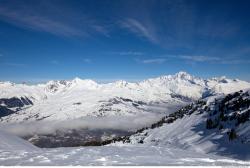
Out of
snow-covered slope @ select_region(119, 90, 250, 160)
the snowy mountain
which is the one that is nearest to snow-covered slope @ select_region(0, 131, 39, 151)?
the snowy mountain

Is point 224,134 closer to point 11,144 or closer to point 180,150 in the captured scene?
point 180,150

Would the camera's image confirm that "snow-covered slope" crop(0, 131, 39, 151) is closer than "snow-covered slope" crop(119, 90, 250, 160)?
Yes

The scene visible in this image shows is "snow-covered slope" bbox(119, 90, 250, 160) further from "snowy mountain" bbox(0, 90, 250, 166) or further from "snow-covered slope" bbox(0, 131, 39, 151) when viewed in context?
"snow-covered slope" bbox(0, 131, 39, 151)

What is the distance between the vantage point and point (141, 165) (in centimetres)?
1702

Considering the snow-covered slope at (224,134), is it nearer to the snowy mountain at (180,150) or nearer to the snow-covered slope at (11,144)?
the snowy mountain at (180,150)

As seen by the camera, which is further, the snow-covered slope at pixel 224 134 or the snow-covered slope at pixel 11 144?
the snow-covered slope at pixel 224 134

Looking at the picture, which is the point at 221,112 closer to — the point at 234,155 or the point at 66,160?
the point at 234,155

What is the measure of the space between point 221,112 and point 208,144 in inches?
1289

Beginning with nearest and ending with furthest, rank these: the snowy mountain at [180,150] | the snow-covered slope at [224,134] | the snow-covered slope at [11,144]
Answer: the snowy mountain at [180,150]
the snow-covered slope at [11,144]
the snow-covered slope at [224,134]

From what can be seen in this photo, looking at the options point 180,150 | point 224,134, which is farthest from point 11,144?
point 224,134

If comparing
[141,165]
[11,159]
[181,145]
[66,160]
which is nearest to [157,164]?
[141,165]

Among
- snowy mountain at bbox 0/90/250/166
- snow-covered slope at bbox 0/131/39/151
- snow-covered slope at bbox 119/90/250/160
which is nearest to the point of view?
snowy mountain at bbox 0/90/250/166

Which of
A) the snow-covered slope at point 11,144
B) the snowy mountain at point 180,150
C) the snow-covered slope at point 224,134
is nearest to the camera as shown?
the snowy mountain at point 180,150

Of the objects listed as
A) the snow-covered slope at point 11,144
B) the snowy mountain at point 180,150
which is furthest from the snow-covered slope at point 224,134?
the snow-covered slope at point 11,144
